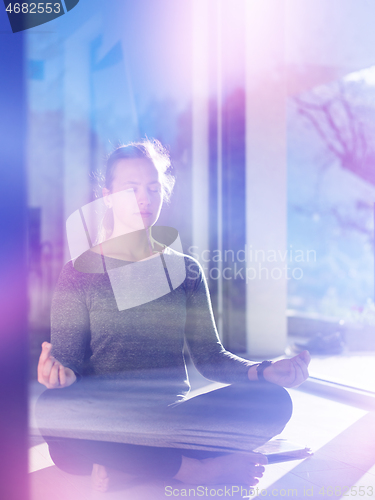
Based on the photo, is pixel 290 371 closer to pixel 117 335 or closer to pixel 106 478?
pixel 117 335

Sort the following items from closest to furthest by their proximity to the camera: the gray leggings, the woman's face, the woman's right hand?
the woman's right hand
the gray leggings
the woman's face

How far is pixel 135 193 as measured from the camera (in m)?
1.04

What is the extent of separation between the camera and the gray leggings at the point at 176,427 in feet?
3.03

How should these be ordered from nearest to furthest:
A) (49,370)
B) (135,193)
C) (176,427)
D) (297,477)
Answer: (49,370), (176,427), (135,193), (297,477)

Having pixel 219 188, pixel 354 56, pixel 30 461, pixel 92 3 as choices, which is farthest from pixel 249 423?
pixel 354 56

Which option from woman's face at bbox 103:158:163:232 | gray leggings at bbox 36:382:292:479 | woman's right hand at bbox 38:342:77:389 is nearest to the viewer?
woman's right hand at bbox 38:342:77:389

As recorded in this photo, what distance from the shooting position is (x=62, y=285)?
988 mm

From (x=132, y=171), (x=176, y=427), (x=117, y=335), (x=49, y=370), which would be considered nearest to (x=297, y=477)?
(x=176, y=427)

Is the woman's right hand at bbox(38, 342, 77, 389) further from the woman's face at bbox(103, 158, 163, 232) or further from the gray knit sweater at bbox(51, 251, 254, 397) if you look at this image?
the woman's face at bbox(103, 158, 163, 232)

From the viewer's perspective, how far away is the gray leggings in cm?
92

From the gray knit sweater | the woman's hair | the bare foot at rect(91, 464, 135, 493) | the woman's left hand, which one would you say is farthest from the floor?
the woman's hair

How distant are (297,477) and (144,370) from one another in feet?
1.57

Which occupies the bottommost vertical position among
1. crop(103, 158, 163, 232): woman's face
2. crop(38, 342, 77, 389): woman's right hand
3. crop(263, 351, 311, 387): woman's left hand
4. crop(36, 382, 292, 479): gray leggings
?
crop(36, 382, 292, 479): gray leggings

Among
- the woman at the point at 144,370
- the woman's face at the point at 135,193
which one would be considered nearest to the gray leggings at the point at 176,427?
the woman at the point at 144,370
